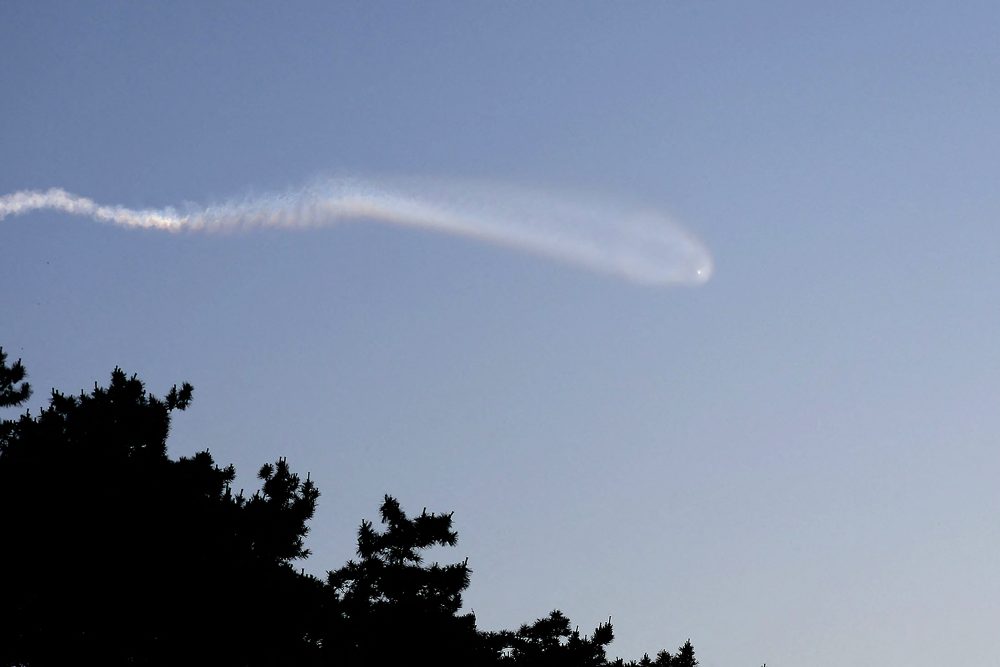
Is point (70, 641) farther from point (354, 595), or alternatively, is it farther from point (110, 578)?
point (354, 595)

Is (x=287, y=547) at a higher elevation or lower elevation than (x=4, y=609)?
higher

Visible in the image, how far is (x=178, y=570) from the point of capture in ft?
115

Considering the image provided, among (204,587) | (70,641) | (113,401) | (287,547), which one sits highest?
(113,401)

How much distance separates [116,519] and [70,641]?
3865mm

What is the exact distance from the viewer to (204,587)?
34969 millimetres

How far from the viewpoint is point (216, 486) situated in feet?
128

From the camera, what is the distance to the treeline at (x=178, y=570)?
33562 millimetres

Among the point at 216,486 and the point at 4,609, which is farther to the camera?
the point at 216,486

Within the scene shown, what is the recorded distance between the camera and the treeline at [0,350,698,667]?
3356 cm

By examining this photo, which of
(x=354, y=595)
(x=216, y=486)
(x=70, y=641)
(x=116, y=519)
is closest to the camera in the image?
(x=70, y=641)

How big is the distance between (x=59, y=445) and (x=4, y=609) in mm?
6026

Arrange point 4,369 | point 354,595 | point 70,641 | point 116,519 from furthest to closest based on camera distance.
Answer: point 4,369 → point 354,595 → point 116,519 → point 70,641

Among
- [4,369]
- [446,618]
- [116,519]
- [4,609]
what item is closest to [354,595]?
[446,618]

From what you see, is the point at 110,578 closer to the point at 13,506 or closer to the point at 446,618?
the point at 13,506
